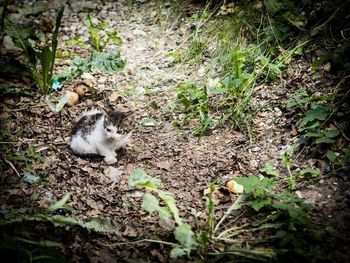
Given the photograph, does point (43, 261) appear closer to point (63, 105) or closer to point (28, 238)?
point (28, 238)

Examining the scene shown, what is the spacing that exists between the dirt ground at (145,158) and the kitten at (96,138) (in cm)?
5

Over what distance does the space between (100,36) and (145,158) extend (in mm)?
1394

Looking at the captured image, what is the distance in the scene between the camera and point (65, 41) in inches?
110

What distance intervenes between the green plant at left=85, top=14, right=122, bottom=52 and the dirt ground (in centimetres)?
14

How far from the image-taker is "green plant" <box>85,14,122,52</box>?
2643 mm

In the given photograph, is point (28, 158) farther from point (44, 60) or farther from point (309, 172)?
point (309, 172)

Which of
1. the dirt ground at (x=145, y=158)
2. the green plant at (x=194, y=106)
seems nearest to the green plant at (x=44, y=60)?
the dirt ground at (x=145, y=158)

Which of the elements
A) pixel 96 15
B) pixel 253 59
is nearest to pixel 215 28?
pixel 253 59

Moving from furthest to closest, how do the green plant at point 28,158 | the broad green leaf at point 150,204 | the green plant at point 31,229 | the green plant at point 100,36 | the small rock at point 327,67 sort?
the green plant at point 100,36 → the small rock at point 327,67 → the green plant at point 28,158 → the broad green leaf at point 150,204 → the green plant at point 31,229

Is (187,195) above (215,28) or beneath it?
beneath

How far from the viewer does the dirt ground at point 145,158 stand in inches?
58.4

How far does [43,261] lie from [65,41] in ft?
6.80

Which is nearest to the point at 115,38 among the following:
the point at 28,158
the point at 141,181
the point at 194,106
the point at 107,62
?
the point at 107,62

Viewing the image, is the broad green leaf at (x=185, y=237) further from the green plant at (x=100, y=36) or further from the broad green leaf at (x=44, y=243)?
the green plant at (x=100, y=36)
